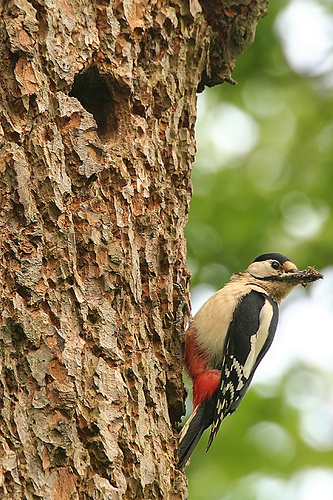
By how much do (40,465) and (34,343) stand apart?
461 mm

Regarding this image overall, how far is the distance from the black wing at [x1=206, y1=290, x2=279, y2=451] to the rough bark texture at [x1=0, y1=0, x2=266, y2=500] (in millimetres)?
871

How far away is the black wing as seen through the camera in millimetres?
4566

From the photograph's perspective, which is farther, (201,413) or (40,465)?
(201,413)

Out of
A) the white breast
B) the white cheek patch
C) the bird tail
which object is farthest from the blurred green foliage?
the bird tail

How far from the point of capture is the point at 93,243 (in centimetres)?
330

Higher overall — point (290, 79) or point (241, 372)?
point (290, 79)

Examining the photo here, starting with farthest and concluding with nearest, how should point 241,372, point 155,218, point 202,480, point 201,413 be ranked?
point 202,480
point 241,372
point 201,413
point 155,218

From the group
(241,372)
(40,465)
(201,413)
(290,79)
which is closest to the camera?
(40,465)

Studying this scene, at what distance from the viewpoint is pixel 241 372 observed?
4.72 meters

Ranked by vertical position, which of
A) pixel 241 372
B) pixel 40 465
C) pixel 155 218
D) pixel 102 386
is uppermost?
pixel 155 218

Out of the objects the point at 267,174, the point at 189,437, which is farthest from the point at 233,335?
the point at 267,174

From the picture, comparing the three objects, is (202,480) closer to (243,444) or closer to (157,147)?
(243,444)

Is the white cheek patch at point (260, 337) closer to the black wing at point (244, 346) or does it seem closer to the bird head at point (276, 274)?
the black wing at point (244, 346)

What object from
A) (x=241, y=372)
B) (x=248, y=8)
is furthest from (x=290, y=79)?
(x=241, y=372)
